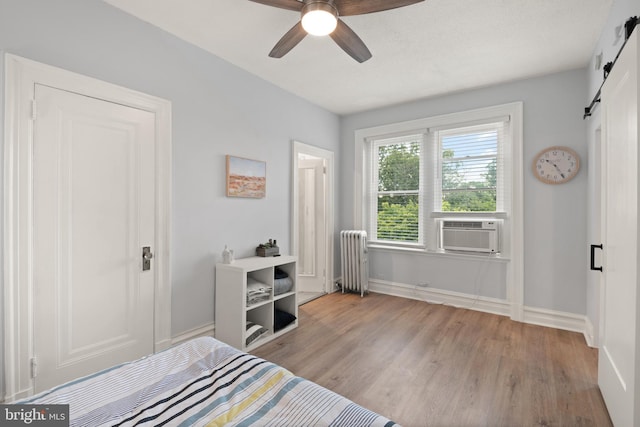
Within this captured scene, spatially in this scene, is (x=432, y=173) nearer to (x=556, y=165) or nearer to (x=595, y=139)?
(x=556, y=165)

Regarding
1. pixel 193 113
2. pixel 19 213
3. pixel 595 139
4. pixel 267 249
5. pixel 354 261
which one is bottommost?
pixel 354 261

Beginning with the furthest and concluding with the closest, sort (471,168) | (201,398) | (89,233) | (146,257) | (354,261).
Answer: (354,261) < (471,168) < (146,257) < (89,233) < (201,398)

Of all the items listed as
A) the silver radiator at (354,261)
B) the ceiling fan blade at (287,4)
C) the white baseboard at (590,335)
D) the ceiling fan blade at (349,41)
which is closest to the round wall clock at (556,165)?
the white baseboard at (590,335)

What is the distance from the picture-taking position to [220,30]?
8.13 ft

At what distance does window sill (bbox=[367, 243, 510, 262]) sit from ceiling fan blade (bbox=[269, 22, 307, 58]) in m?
3.04

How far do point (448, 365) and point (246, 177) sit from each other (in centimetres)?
260

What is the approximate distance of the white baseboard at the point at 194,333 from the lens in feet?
8.50

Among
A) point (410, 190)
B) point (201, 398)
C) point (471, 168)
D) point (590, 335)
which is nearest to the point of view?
point (201, 398)

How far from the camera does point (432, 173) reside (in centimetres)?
405

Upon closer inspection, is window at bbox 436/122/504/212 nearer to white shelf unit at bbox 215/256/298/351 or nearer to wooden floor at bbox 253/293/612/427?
wooden floor at bbox 253/293/612/427

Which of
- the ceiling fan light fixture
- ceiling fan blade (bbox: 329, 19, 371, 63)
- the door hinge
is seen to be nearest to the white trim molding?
the door hinge

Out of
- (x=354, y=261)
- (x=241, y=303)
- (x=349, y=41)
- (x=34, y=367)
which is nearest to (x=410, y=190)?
(x=354, y=261)

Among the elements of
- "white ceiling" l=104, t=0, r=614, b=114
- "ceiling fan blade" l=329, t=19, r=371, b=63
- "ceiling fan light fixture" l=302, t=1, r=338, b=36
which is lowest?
"ceiling fan light fixture" l=302, t=1, r=338, b=36

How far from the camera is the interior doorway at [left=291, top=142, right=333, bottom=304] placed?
452 centimetres
